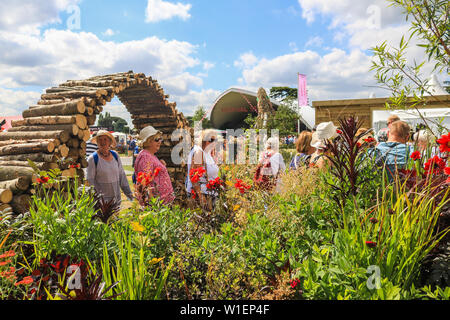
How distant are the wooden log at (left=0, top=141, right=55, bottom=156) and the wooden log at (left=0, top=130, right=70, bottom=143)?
0.17m

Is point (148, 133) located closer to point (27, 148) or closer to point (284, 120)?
point (27, 148)

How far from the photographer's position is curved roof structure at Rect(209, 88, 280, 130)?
1078 inches

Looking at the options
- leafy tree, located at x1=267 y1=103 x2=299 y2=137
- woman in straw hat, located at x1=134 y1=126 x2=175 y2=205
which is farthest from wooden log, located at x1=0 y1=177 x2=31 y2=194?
leafy tree, located at x1=267 y1=103 x2=299 y2=137

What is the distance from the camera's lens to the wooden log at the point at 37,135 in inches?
159

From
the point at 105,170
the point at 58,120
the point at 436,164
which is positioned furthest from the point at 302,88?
the point at 436,164

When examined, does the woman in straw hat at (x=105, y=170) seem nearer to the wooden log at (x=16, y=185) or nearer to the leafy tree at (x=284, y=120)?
the wooden log at (x=16, y=185)

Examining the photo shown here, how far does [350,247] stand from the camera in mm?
→ 1428

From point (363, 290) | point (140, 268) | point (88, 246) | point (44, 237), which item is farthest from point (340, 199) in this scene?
point (44, 237)

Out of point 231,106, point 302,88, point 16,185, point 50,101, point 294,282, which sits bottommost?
point 294,282

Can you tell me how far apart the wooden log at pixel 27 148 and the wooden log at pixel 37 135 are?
0.17 metres

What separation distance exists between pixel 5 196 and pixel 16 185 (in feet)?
0.54

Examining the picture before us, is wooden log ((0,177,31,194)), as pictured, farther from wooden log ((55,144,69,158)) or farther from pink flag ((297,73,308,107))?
pink flag ((297,73,308,107))

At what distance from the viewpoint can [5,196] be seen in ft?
10.9

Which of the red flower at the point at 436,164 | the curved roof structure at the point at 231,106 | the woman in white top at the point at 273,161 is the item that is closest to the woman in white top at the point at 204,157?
the woman in white top at the point at 273,161
